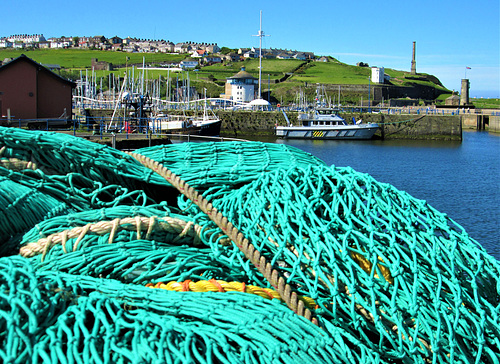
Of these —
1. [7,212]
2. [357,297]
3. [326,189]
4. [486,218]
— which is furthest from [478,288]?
[486,218]

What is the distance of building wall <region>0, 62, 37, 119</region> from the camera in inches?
702

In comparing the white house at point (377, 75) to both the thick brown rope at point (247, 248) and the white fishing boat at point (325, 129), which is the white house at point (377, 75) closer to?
the white fishing boat at point (325, 129)

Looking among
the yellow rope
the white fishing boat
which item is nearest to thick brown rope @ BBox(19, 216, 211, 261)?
the yellow rope

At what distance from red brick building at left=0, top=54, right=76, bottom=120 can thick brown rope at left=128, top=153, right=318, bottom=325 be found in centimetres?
1615

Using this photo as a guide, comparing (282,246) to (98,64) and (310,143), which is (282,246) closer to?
(310,143)

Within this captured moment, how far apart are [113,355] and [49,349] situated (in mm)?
208

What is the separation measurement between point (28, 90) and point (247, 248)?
17.7m

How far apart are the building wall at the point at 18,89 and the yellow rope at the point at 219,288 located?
17.2 meters

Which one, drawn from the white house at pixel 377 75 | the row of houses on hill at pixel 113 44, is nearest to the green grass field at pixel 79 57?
the row of houses on hill at pixel 113 44

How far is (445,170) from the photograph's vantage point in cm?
2572

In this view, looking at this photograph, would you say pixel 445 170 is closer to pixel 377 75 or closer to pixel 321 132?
pixel 321 132

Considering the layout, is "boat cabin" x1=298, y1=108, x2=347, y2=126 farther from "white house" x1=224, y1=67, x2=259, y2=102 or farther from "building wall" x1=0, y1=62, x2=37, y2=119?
"building wall" x1=0, y1=62, x2=37, y2=119

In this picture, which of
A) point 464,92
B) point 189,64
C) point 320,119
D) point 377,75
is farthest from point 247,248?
point 189,64

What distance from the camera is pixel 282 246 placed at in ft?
8.04
